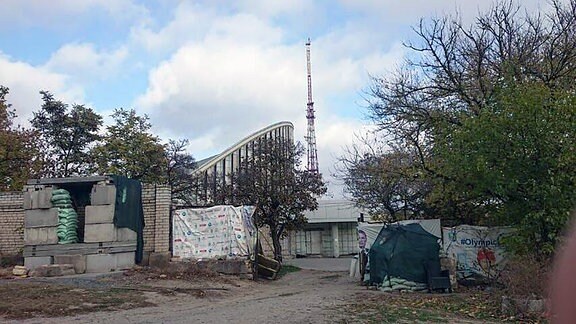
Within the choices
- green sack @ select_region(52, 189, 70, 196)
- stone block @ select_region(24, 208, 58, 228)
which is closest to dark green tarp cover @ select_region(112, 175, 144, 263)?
green sack @ select_region(52, 189, 70, 196)

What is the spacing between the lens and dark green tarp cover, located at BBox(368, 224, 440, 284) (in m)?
16.9

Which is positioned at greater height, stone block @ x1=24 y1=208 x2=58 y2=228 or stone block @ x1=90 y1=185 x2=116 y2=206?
stone block @ x1=90 y1=185 x2=116 y2=206

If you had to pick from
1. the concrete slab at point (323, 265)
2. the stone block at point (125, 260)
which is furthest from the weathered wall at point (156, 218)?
the concrete slab at point (323, 265)

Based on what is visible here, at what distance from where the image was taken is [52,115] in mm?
35031

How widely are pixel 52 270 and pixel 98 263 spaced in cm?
144

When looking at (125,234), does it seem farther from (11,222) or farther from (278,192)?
(278,192)

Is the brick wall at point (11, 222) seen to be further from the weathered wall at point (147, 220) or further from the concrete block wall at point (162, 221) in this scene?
the concrete block wall at point (162, 221)

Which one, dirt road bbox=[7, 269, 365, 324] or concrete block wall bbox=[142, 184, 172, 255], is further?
concrete block wall bbox=[142, 184, 172, 255]

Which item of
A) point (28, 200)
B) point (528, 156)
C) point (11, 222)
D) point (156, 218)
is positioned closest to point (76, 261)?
point (28, 200)

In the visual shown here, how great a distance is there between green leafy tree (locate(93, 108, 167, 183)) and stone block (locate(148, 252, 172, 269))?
17273 millimetres

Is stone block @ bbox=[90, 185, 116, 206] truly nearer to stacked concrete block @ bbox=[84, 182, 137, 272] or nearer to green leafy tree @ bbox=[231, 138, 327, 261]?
stacked concrete block @ bbox=[84, 182, 137, 272]

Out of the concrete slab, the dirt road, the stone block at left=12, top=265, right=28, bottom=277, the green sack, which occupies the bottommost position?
the concrete slab

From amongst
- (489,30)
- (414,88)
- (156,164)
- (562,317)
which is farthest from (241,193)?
(562,317)

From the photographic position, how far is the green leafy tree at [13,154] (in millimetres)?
29125
